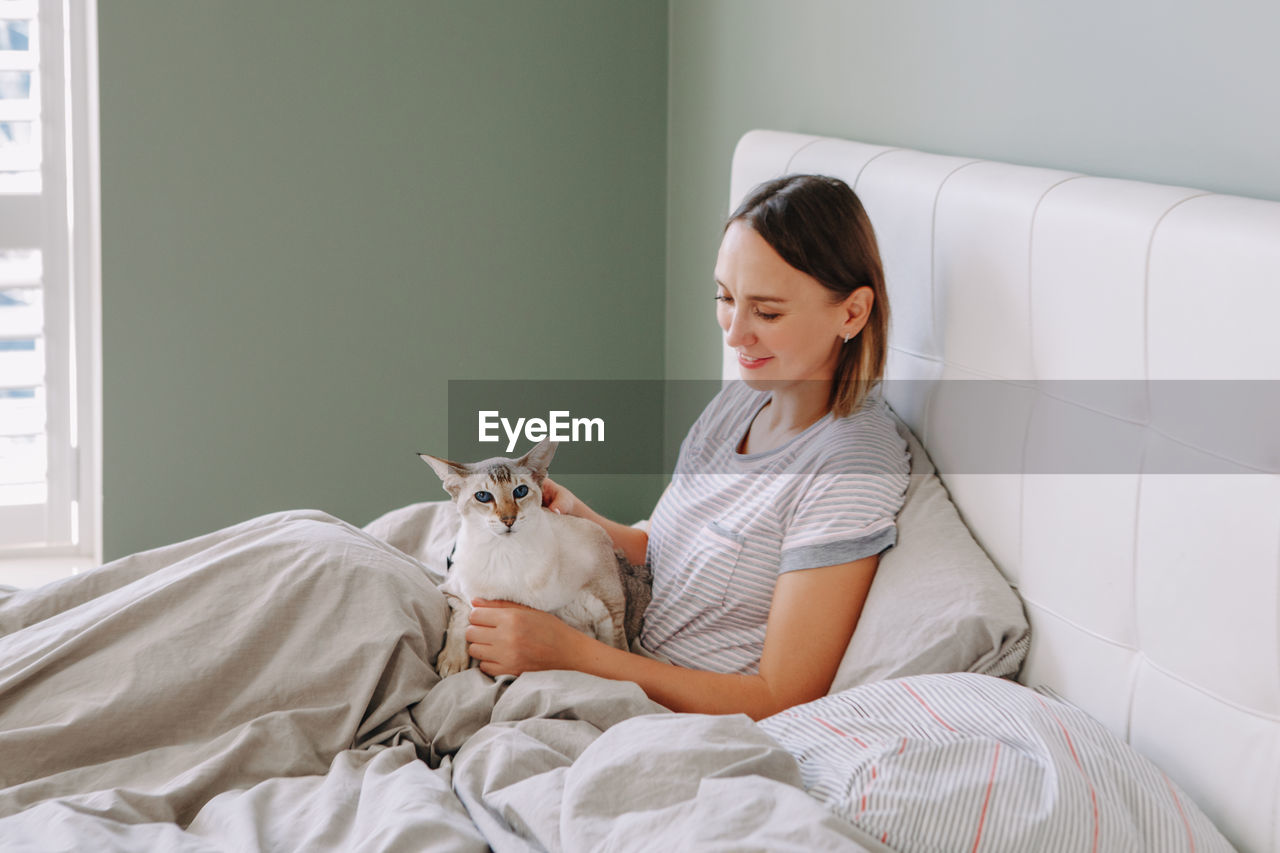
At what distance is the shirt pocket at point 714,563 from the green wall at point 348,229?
54.1 inches

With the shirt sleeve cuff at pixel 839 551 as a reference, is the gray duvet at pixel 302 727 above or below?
below

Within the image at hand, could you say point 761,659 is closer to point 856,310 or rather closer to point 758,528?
point 758,528

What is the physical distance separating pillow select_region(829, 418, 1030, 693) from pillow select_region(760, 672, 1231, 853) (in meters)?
0.13

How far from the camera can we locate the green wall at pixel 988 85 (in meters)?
1.06

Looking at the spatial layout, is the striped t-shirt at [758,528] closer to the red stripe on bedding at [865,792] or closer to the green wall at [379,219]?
the red stripe on bedding at [865,792]

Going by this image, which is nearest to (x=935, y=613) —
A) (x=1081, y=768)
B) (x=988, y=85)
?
(x=1081, y=768)

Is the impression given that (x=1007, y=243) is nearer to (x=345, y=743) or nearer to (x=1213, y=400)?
(x=1213, y=400)

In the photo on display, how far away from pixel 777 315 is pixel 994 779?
617 mm

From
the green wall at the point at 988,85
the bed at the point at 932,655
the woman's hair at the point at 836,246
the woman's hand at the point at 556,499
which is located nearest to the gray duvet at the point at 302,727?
the bed at the point at 932,655

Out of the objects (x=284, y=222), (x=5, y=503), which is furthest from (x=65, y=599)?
(x=5, y=503)

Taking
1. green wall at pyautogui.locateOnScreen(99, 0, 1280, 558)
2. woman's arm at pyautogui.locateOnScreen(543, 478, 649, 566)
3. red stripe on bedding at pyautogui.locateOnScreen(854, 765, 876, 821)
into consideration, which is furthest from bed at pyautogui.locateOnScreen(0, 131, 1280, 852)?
green wall at pyautogui.locateOnScreen(99, 0, 1280, 558)

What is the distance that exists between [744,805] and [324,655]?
0.55m

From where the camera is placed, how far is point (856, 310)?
4.36 ft
